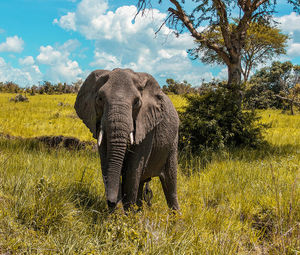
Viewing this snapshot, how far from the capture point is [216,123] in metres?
8.02

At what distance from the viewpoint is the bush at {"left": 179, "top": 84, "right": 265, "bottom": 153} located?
26.1 ft

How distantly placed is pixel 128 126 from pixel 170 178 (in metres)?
1.34

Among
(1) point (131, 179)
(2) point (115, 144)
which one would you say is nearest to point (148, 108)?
(2) point (115, 144)

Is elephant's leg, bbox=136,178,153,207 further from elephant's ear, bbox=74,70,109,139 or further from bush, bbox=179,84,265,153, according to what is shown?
bush, bbox=179,84,265,153

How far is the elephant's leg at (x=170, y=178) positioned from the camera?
3641 mm

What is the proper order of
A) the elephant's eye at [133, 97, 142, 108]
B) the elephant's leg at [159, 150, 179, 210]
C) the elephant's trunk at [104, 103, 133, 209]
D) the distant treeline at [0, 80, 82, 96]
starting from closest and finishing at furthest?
the elephant's trunk at [104, 103, 133, 209]
the elephant's eye at [133, 97, 142, 108]
the elephant's leg at [159, 150, 179, 210]
the distant treeline at [0, 80, 82, 96]

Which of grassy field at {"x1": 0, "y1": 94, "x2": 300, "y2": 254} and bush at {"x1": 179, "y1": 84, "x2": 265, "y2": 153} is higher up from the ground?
bush at {"x1": 179, "y1": 84, "x2": 265, "y2": 153}

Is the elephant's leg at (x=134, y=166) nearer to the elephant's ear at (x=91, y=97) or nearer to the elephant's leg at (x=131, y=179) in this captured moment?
the elephant's leg at (x=131, y=179)

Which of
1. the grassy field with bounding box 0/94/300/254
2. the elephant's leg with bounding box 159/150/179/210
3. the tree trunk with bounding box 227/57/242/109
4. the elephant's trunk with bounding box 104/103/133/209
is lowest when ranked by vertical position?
the grassy field with bounding box 0/94/300/254

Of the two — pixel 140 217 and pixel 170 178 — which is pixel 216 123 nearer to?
pixel 170 178

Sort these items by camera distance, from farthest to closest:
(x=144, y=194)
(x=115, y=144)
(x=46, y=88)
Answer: (x=46, y=88) → (x=144, y=194) → (x=115, y=144)

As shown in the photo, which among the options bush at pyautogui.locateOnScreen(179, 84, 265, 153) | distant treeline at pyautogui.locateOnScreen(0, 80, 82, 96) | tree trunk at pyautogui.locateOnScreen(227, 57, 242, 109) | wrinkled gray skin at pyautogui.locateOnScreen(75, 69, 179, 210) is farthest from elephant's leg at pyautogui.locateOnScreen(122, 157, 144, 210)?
distant treeline at pyautogui.locateOnScreen(0, 80, 82, 96)

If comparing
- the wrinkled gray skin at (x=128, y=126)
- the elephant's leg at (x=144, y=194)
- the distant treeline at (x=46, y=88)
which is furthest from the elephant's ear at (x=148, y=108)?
the distant treeline at (x=46, y=88)

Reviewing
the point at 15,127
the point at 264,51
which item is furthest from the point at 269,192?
the point at 264,51
